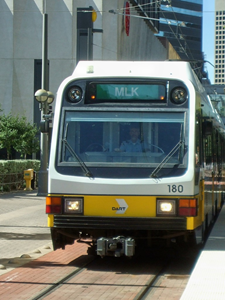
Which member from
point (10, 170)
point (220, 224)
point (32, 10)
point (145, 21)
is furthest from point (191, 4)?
point (220, 224)

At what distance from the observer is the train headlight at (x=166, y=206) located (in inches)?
330

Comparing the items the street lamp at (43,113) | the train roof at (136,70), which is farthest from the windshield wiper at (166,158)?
the street lamp at (43,113)

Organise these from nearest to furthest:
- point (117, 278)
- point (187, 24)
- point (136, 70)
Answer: point (117, 278), point (136, 70), point (187, 24)

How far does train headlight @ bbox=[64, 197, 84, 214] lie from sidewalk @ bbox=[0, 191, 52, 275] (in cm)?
126

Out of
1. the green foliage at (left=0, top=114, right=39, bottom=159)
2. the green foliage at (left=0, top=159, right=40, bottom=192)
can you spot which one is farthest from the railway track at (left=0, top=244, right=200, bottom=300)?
the green foliage at (left=0, top=114, right=39, bottom=159)

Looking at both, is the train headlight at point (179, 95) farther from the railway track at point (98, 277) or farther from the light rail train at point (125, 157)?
the railway track at point (98, 277)

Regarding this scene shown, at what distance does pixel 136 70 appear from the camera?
908cm

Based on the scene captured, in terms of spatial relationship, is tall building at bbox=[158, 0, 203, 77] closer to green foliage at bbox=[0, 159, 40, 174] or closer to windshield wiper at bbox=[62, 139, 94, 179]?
green foliage at bbox=[0, 159, 40, 174]

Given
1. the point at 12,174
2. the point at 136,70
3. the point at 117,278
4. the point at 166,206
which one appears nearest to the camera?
the point at 117,278

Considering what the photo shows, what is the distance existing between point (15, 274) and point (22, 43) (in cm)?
3418

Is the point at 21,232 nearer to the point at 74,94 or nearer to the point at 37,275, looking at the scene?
the point at 37,275

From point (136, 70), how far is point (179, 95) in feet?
2.48

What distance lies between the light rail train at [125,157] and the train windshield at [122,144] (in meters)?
0.01

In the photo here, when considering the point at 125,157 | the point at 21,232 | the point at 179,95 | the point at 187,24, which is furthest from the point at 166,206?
the point at 187,24
